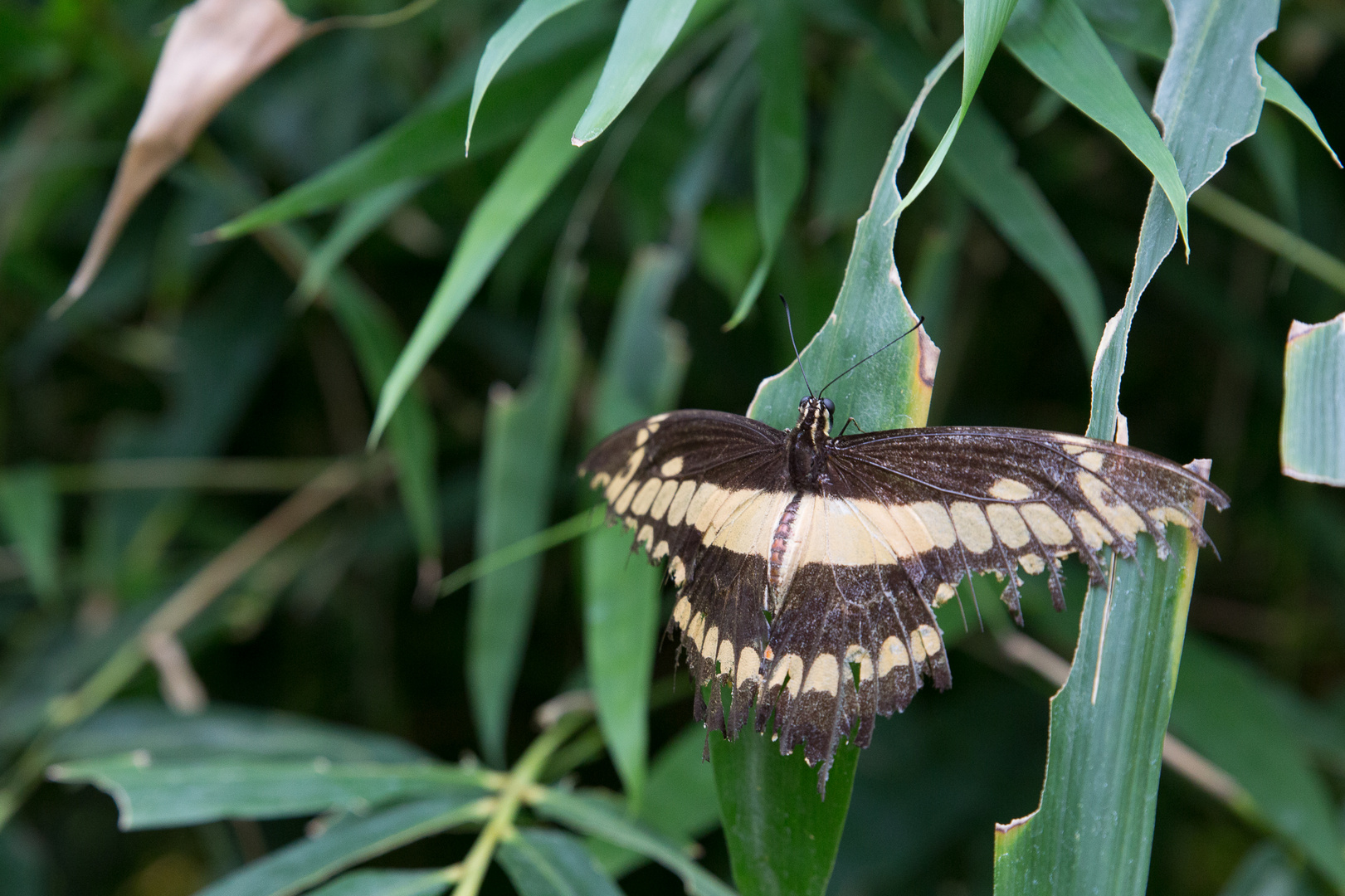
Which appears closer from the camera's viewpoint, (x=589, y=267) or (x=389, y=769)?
(x=389, y=769)

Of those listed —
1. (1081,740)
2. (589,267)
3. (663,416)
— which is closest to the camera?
(1081,740)

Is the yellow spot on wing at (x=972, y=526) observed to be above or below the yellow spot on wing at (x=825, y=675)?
above

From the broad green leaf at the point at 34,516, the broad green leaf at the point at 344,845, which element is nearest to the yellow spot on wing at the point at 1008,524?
the broad green leaf at the point at 344,845

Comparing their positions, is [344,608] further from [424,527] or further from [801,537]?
[801,537]

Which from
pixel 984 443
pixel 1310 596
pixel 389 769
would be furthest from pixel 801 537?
pixel 1310 596

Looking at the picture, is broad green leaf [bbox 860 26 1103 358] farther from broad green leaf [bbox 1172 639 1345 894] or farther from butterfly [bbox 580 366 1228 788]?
broad green leaf [bbox 1172 639 1345 894]

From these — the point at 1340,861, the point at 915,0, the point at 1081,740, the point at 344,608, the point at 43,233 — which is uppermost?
the point at 915,0

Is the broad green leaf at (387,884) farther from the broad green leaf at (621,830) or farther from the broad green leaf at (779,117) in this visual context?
the broad green leaf at (779,117)

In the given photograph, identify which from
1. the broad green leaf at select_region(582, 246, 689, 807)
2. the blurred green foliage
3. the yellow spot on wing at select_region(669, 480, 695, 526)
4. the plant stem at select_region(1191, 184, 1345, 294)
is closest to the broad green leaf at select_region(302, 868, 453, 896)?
the blurred green foliage
